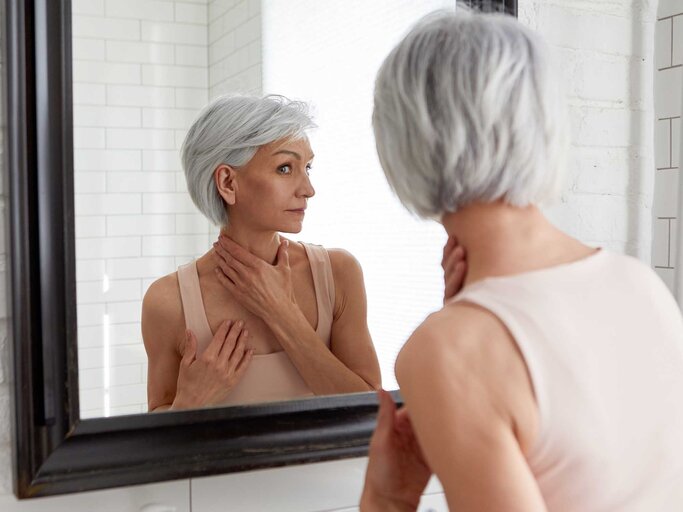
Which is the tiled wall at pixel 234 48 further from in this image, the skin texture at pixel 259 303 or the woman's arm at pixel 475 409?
the woman's arm at pixel 475 409

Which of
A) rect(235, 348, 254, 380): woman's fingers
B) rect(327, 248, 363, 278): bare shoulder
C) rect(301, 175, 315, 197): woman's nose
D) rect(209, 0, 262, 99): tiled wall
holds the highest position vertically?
rect(209, 0, 262, 99): tiled wall

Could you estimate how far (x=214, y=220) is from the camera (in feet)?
3.42

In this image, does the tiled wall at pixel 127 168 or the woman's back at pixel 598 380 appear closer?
the woman's back at pixel 598 380

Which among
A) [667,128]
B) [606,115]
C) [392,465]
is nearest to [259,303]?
[392,465]

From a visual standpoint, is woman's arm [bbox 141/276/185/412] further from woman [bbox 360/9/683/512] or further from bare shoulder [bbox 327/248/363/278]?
woman [bbox 360/9/683/512]

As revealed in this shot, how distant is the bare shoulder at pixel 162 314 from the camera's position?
1008mm

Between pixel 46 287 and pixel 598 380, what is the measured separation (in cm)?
62

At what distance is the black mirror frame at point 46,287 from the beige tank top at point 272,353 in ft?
0.46

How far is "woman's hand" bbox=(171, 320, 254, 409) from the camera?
103 centimetres

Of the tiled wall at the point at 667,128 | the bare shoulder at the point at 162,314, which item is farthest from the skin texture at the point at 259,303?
the tiled wall at the point at 667,128

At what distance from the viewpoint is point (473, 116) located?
64 centimetres

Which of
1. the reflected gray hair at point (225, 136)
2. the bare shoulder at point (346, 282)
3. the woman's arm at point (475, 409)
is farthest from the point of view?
the bare shoulder at point (346, 282)

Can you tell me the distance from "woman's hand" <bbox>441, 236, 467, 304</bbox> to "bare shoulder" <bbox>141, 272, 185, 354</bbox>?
434 millimetres

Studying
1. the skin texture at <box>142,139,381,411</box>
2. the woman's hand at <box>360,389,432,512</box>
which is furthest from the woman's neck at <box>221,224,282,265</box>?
the woman's hand at <box>360,389,432,512</box>
